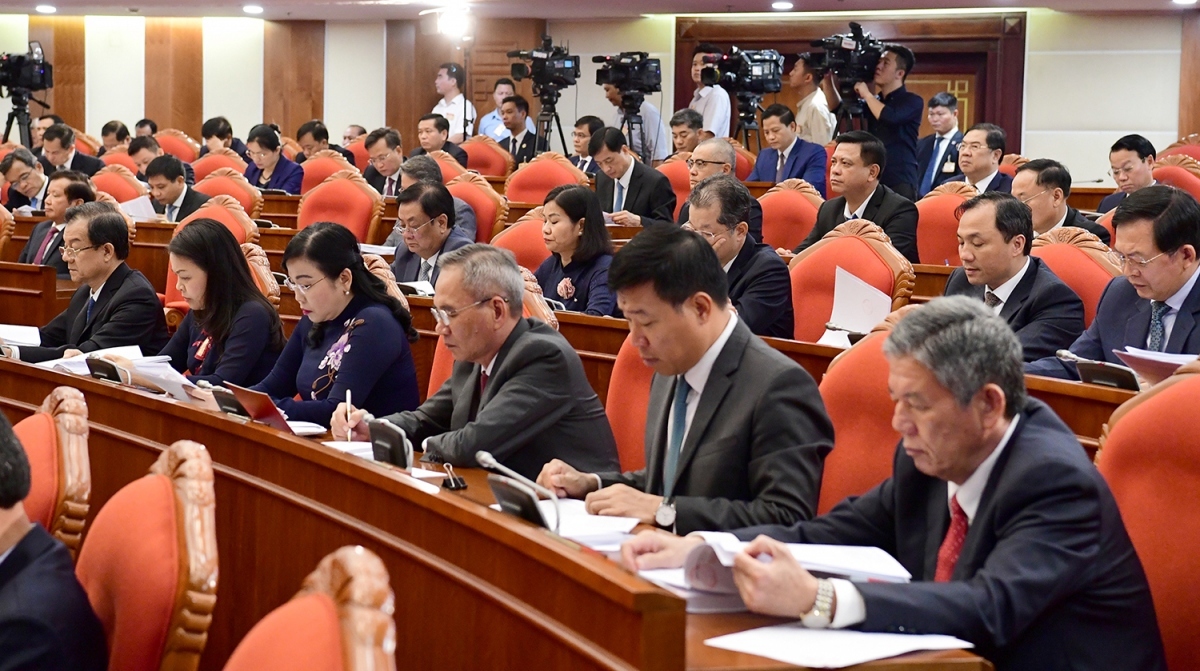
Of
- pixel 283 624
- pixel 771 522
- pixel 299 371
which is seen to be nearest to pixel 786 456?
pixel 771 522

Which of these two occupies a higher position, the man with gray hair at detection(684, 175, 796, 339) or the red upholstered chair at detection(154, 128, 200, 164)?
the red upholstered chair at detection(154, 128, 200, 164)

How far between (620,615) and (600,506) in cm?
61

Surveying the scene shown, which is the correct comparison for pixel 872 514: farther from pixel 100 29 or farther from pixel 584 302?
A: pixel 100 29

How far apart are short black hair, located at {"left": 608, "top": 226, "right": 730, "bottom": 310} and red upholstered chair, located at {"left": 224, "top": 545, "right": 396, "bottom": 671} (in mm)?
986

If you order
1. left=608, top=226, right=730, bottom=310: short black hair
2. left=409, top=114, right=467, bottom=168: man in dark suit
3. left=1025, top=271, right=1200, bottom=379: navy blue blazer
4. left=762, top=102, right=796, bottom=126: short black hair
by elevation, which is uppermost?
left=762, top=102, right=796, bottom=126: short black hair

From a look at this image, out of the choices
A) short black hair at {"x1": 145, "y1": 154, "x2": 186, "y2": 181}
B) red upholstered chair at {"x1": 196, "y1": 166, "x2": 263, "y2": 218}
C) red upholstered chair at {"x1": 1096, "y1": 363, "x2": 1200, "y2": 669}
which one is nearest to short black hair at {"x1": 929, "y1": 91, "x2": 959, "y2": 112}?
red upholstered chair at {"x1": 196, "y1": 166, "x2": 263, "y2": 218}

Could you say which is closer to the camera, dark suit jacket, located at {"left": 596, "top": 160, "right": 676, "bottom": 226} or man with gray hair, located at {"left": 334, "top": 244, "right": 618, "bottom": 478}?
man with gray hair, located at {"left": 334, "top": 244, "right": 618, "bottom": 478}

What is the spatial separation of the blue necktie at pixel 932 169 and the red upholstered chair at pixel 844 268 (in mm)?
4028

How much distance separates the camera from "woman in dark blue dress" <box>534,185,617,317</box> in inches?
182

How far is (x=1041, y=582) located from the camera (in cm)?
151

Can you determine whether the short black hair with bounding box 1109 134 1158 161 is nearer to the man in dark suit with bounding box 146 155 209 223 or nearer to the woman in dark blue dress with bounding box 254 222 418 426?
the woman in dark blue dress with bounding box 254 222 418 426

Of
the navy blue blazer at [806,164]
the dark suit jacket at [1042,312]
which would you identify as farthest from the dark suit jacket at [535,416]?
the navy blue blazer at [806,164]

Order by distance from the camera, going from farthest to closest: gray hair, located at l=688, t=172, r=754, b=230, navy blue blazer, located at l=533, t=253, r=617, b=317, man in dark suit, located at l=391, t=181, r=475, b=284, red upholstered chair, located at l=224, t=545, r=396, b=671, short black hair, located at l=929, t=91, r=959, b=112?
short black hair, located at l=929, t=91, r=959, b=112
man in dark suit, located at l=391, t=181, r=475, b=284
navy blue blazer, located at l=533, t=253, r=617, b=317
gray hair, located at l=688, t=172, r=754, b=230
red upholstered chair, located at l=224, t=545, r=396, b=671

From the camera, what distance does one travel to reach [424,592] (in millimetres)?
1924
